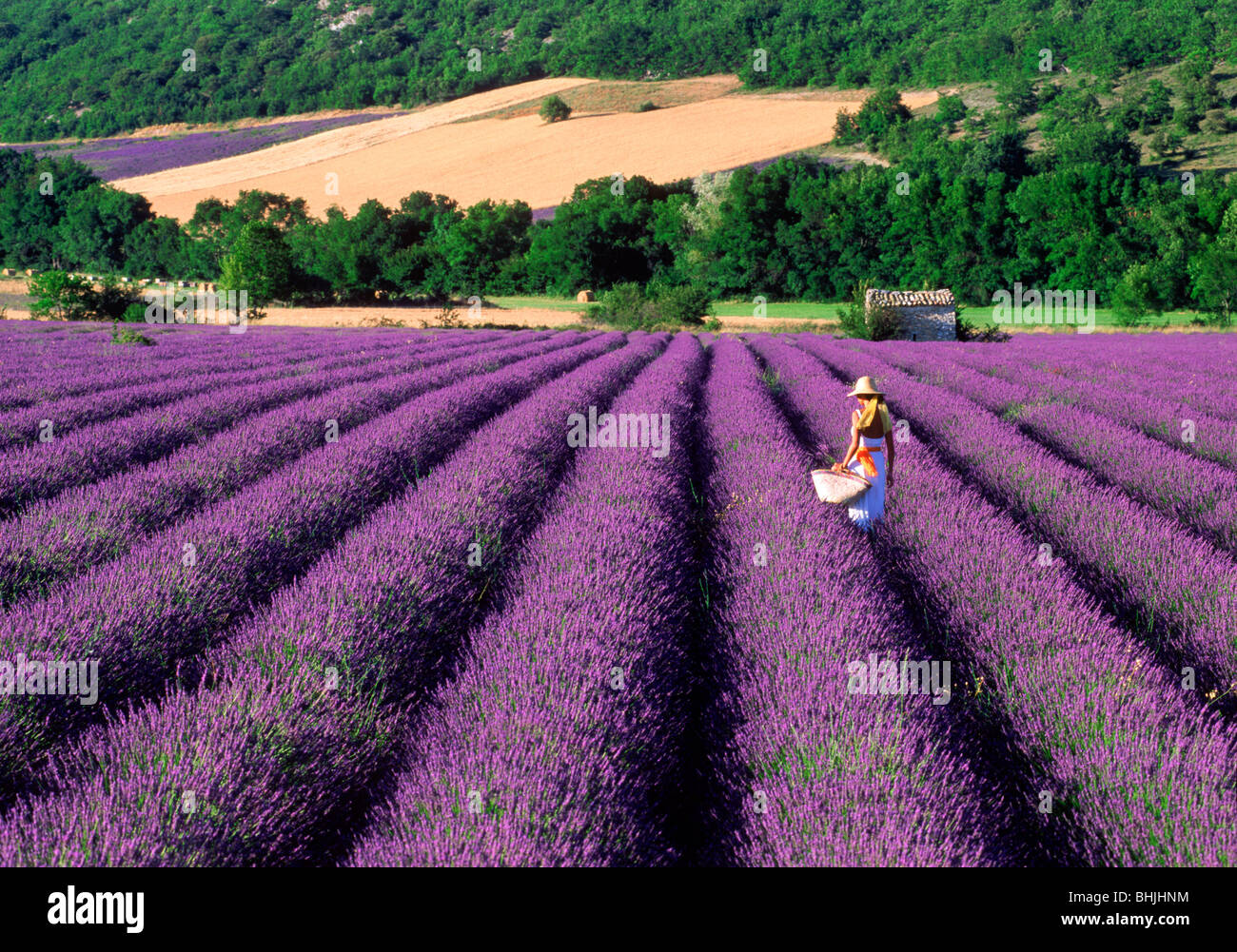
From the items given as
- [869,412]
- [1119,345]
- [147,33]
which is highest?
[147,33]

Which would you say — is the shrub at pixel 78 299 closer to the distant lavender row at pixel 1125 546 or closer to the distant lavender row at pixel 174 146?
the distant lavender row at pixel 1125 546

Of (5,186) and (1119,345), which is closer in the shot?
(1119,345)

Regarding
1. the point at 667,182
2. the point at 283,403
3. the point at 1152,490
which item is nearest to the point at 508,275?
the point at 667,182

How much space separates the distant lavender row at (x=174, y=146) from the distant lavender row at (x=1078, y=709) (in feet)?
234

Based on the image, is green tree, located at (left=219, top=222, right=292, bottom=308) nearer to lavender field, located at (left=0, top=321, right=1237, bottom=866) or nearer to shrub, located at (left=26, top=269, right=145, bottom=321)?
shrub, located at (left=26, top=269, right=145, bottom=321)

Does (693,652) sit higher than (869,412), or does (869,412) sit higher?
(869,412)

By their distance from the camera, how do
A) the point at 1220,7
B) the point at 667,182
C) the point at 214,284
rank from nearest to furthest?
the point at 214,284 < the point at 667,182 < the point at 1220,7

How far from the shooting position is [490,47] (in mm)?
77000

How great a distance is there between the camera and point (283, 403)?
764 cm

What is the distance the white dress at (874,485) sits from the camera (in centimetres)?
371

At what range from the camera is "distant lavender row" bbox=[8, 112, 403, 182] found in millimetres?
62938

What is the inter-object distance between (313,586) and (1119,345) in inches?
758

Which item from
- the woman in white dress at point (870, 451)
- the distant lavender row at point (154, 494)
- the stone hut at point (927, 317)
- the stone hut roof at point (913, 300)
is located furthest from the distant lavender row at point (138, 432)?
the stone hut at point (927, 317)

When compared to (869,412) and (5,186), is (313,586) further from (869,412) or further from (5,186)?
(5,186)
